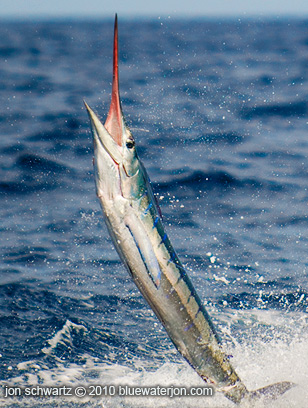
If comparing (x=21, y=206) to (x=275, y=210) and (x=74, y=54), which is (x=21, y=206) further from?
(x=74, y=54)

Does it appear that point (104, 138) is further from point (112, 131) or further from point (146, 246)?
point (146, 246)

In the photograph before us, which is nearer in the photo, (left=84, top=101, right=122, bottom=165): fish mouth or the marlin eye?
(left=84, top=101, right=122, bottom=165): fish mouth

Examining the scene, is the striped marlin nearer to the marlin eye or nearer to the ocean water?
the marlin eye

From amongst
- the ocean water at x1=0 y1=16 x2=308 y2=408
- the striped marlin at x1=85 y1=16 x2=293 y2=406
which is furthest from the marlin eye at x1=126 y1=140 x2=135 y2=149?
the ocean water at x1=0 y1=16 x2=308 y2=408

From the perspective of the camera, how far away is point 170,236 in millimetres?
6484

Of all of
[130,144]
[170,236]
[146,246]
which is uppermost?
[130,144]

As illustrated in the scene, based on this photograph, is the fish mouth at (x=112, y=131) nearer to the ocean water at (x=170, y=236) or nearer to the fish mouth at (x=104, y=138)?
the fish mouth at (x=104, y=138)

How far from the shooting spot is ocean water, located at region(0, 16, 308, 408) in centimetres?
419

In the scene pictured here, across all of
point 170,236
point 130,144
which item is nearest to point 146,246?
point 130,144

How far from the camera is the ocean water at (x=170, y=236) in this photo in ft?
13.8

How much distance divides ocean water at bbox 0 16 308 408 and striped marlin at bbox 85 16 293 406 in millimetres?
739

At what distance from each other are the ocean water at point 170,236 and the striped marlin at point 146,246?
29.1 inches

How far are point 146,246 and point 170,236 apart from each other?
3.75 meters

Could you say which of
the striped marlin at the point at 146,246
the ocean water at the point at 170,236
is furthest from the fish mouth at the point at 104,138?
the ocean water at the point at 170,236
